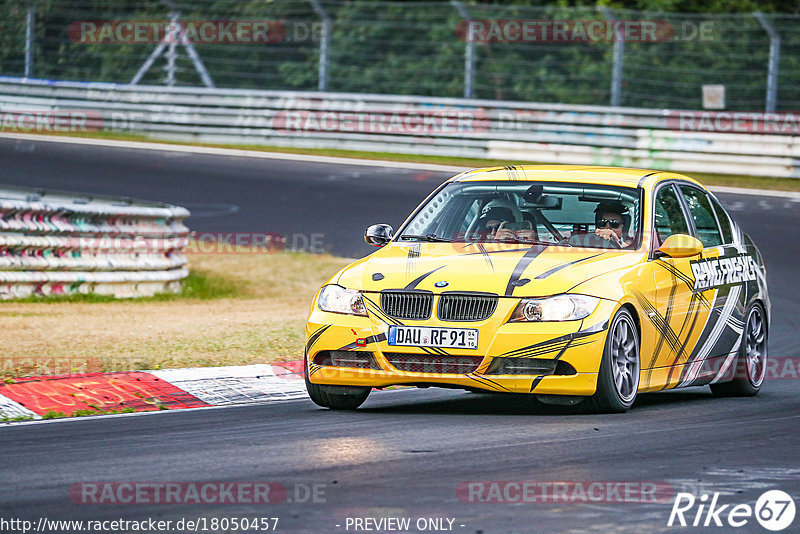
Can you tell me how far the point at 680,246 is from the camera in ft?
30.6

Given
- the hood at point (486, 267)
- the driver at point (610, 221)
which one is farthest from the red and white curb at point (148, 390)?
the driver at point (610, 221)

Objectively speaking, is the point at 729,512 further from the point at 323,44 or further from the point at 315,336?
the point at 323,44

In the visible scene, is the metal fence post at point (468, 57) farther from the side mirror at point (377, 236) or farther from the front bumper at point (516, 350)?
the front bumper at point (516, 350)

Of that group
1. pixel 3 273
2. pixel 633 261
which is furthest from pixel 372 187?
pixel 633 261

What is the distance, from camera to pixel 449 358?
8438mm

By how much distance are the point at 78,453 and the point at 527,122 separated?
2012 cm

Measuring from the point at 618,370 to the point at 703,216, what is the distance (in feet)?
7.24

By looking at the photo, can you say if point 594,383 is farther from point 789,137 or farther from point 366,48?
point 366,48

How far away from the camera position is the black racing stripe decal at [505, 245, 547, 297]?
8449 mm

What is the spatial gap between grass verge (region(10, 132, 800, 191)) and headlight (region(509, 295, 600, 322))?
16.5 meters

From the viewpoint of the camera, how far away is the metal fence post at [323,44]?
92.7 ft

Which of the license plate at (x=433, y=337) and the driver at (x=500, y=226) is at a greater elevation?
the driver at (x=500, y=226)

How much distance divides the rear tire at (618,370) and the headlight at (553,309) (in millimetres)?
206

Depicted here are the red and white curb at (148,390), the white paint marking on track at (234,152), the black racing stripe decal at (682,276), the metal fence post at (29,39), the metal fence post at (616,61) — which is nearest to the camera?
the red and white curb at (148,390)
